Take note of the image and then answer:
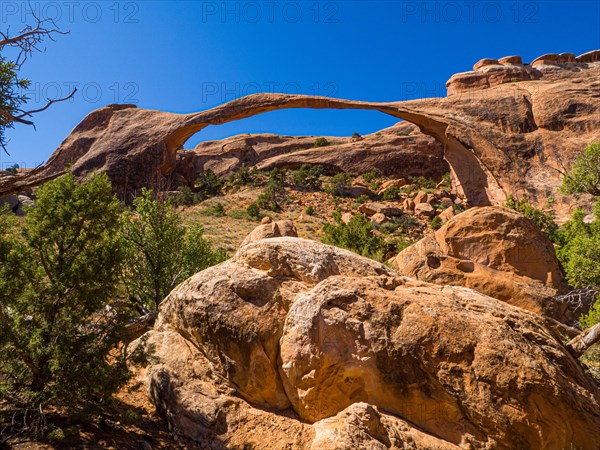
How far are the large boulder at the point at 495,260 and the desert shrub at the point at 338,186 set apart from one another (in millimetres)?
18094

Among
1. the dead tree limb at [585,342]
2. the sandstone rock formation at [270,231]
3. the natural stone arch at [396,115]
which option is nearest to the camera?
the dead tree limb at [585,342]

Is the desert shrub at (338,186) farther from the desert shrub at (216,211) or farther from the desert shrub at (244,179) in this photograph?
the desert shrub at (216,211)

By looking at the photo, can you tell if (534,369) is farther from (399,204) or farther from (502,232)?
(399,204)

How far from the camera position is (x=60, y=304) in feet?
15.1

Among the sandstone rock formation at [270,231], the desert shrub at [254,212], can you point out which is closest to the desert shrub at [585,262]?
the sandstone rock formation at [270,231]

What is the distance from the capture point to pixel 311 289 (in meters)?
5.13

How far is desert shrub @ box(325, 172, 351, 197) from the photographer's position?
1122 inches

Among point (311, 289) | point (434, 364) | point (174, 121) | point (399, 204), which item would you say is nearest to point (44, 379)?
point (311, 289)

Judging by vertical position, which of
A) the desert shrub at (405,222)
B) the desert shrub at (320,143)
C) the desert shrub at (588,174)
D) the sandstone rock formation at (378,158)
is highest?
the desert shrub at (320,143)

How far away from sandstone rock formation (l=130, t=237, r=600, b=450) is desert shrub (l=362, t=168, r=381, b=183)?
89.6 feet

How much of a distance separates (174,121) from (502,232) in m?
17.1

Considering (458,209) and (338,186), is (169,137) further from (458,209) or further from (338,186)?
(458,209)

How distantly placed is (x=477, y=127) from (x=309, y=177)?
1687 cm

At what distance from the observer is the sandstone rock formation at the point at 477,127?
14.9 meters
